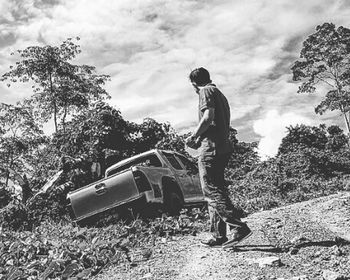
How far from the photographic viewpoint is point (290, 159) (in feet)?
65.4

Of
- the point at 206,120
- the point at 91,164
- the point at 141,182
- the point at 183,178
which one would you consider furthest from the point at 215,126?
the point at 91,164

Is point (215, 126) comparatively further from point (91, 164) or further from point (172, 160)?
point (91, 164)

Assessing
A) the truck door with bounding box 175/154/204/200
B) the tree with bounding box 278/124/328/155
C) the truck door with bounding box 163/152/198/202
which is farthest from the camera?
the tree with bounding box 278/124/328/155

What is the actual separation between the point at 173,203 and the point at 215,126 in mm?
3405

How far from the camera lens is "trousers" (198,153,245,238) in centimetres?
445

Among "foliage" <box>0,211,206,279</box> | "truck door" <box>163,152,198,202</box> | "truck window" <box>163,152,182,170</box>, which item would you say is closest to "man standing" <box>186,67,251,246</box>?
"foliage" <box>0,211,206,279</box>

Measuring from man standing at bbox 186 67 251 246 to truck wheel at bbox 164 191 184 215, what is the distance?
9.03 feet

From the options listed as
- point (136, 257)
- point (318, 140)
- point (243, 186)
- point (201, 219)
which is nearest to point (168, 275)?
point (136, 257)

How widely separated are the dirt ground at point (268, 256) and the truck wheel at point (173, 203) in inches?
58.6

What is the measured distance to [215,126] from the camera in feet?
15.3

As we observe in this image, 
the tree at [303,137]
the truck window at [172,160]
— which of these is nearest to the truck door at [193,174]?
the truck window at [172,160]

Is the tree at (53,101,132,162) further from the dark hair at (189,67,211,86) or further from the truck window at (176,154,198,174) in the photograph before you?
the dark hair at (189,67,211,86)

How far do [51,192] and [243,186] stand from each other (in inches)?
288

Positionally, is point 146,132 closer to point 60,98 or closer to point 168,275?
point 60,98
